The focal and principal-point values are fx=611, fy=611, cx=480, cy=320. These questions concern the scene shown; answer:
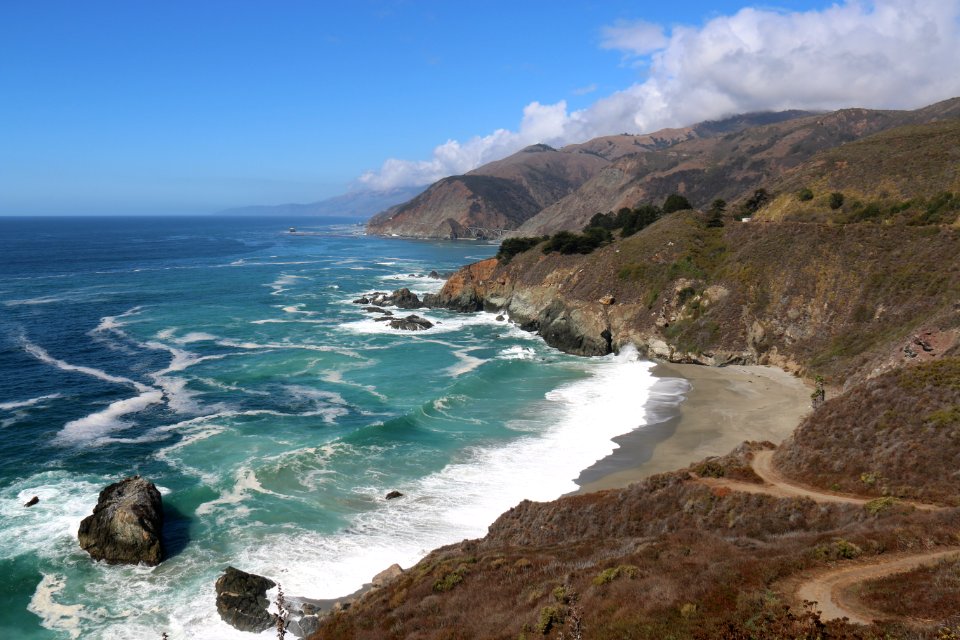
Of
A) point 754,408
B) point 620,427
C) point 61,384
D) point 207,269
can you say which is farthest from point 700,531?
point 207,269

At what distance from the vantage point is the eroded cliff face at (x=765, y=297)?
1682 inches

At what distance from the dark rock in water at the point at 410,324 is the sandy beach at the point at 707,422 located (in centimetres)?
2984

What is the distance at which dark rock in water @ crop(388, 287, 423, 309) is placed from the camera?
83.2 meters

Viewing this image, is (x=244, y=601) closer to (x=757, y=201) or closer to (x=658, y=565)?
(x=658, y=565)

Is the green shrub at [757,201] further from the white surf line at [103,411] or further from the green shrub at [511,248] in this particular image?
the white surf line at [103,411]

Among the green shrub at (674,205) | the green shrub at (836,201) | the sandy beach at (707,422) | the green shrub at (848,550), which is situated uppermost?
the green shrub at (674,205)

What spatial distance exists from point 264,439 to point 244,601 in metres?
16.0

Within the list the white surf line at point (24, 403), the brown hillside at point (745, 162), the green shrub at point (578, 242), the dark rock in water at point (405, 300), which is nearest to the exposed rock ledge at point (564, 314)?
the dark rock in water at point (405, 300)

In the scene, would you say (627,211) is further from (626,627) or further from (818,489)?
(626,627)

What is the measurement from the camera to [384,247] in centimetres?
19150

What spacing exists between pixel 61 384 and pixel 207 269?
259ft

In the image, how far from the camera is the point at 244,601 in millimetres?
20750

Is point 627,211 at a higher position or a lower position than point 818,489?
higher

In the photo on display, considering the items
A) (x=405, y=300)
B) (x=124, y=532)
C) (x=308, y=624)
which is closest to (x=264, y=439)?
(x=124, y=532)
